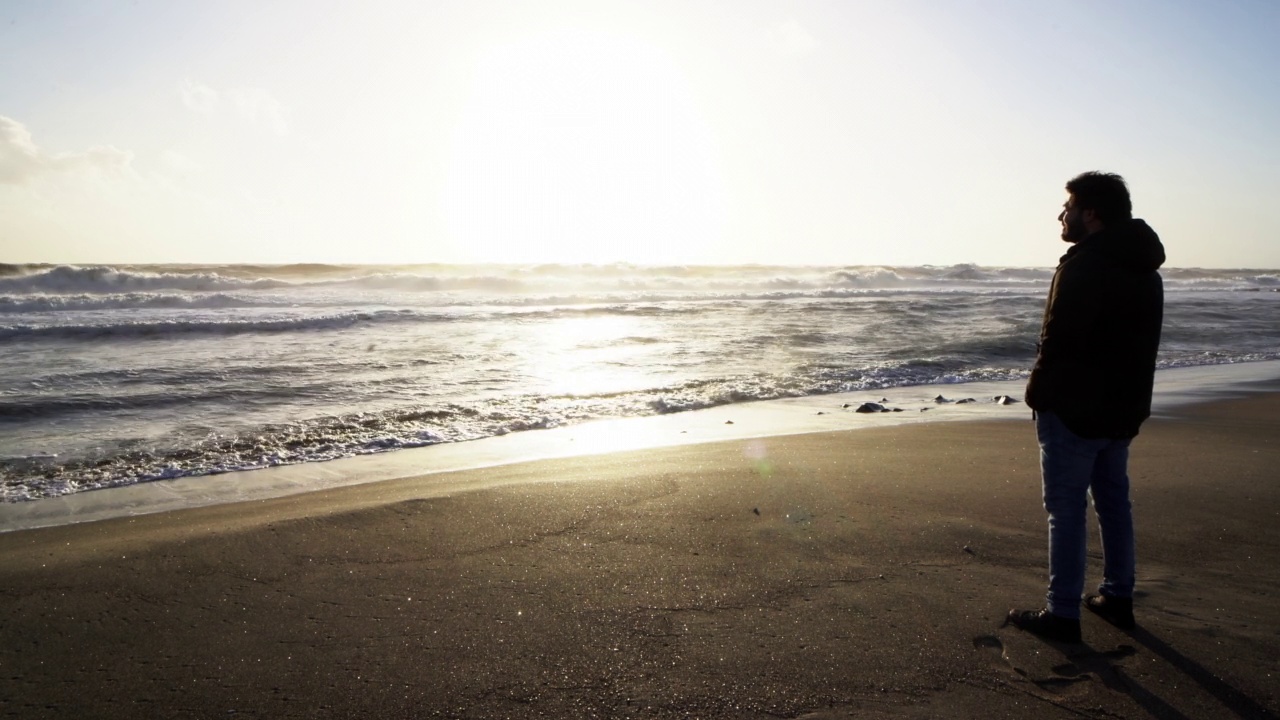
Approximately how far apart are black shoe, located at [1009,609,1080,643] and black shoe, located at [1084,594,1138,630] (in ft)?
0.94

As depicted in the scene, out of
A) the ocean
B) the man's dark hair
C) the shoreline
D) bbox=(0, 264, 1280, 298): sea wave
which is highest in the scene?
the man's dark hair

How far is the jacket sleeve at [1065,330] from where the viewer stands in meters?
3.22

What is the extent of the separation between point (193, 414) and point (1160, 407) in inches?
445

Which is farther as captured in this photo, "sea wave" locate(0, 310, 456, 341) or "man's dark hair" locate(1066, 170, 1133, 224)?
"sea wave" locate(0, 310, 456, 341)

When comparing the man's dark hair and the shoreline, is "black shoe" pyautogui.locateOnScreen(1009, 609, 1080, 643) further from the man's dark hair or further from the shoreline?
the shoreline

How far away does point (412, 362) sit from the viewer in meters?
13.7

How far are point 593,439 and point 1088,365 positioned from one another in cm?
563

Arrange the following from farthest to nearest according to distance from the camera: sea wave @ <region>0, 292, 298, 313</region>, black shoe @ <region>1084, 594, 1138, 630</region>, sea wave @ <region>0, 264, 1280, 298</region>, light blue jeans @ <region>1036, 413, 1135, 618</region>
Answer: sea wave @ <region>0, 264, 1280, 298</region>
sea wave @ <region>0, 292, 298, 313</region>
black shoe @ <region>1084, 594, 1138, 630</region>
light blue jeans @ <region>1036, 413, 1135, 618</region>

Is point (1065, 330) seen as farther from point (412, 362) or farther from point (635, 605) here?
point (412, 362)

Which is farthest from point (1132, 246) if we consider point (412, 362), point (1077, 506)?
point (412, 362)

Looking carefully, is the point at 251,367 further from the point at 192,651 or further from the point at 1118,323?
the point at 1118,323

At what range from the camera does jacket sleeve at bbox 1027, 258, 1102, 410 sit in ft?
10.6

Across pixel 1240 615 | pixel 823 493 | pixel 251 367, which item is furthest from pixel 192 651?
pixel 251 367

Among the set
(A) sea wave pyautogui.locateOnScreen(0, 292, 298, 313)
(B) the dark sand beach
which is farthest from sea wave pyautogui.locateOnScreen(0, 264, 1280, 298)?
(B) the dark sand beach
